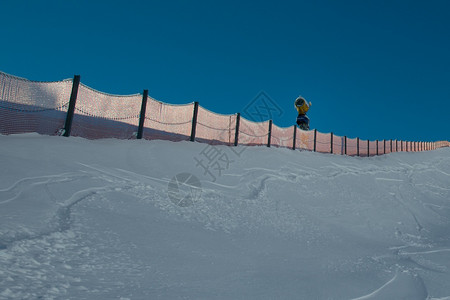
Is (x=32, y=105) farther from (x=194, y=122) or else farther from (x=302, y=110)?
(x=302, y=110)

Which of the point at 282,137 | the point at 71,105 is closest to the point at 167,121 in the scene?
the point at 71,105

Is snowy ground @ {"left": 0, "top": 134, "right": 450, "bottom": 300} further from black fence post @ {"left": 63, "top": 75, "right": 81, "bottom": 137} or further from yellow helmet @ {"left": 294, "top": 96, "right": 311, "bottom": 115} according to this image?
yellow helmet @ {"left": 294, "top": 96, "right": 311, "bottom": 115}

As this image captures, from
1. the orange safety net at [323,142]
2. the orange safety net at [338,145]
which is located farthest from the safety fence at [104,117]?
the orange safety net at [338,145]

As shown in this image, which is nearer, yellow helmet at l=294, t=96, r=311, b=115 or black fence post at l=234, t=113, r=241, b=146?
black fence post at l=234, t=113, r=241, b=146

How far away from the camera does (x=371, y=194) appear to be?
27.0 ft

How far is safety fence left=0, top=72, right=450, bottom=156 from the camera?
798 centimetres

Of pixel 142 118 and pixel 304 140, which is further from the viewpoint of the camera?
pixel 304 140

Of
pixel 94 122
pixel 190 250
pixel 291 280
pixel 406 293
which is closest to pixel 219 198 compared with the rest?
pixel 190 250

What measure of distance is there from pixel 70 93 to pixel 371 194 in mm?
9052

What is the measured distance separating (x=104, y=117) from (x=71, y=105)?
43.5 inches

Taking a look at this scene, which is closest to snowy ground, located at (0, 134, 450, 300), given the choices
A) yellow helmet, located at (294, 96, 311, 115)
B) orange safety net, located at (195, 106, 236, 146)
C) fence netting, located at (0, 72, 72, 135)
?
fence netting, located at (0, 72, 72, 135)

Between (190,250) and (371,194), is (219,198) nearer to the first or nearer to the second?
(190,250)

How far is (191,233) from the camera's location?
146 inches

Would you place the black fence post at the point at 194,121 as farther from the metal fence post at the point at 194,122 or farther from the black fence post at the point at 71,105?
the black fence post at the point at 71,105
